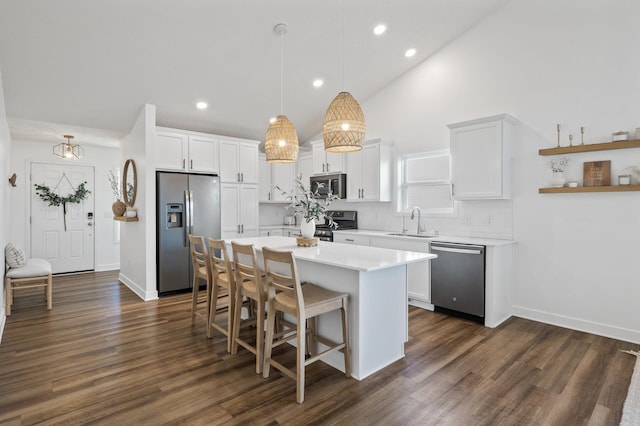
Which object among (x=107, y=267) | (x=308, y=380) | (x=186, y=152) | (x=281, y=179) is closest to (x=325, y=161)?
(x=281, y=179)

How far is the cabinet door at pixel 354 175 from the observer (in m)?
5.30

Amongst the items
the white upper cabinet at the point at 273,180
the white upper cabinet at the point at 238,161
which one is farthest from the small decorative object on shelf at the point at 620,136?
the white upper cabinet at the point at 238,161

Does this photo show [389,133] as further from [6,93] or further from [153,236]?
[6,93]

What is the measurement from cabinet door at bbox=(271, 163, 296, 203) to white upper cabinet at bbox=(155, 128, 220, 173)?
126 cm

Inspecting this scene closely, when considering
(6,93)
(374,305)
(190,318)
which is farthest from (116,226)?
(374,305)

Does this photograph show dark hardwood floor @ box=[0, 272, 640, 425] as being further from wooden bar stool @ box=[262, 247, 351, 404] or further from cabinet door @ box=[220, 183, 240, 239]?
cabinet door @ box=[220, 183, 240, 239]

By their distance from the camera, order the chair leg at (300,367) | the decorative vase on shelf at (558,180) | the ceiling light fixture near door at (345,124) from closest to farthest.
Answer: the chair leg at (300,367) < the ceiling light fixture near door at (345,124) < the decorative vase on shelf at (558,180)

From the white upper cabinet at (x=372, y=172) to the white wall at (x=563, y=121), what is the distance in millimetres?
935

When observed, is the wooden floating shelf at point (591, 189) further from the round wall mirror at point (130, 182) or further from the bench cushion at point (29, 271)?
the bench cushion at point (29, 271)

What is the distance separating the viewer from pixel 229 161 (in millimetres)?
5617

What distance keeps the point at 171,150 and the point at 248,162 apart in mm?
1261

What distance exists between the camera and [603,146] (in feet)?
11.0

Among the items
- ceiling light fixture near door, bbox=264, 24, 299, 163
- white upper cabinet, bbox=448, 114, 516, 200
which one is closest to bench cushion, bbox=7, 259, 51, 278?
ceiling light fixture near door, bbox=264, 24, 299, 163

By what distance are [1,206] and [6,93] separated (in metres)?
1.44
